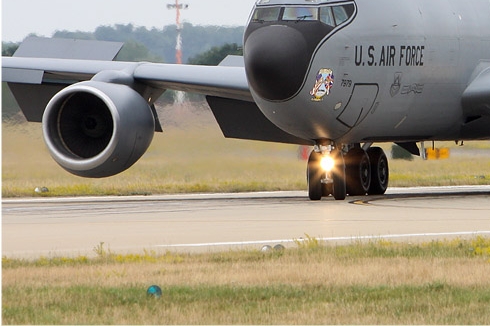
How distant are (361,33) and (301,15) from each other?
1.30m

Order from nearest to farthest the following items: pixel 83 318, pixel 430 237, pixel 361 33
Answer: pixel 83 318
pixel 430 237
pixel 361 33

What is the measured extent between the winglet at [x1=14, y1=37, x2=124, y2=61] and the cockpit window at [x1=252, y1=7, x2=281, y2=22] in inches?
237

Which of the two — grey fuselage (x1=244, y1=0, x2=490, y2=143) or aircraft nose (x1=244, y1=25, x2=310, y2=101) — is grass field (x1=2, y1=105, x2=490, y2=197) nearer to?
grey fuselage (x1=244, y1=0, x2=490, y2=143)

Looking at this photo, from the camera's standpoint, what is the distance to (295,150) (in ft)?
94.4

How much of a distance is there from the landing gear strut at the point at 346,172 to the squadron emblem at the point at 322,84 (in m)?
1.68

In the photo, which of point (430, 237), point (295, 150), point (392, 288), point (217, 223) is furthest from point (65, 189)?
point (392, 288)

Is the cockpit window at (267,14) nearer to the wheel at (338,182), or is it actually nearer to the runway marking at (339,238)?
the wheel at (338,182)

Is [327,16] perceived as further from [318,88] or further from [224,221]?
[224,221]

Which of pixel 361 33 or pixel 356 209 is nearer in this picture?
pixel 356 209

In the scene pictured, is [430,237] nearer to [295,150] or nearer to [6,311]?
[6,311]

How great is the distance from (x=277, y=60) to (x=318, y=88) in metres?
1.08

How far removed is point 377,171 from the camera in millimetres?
25359

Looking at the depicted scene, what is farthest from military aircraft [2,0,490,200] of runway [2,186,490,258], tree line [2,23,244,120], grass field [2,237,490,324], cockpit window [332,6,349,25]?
grass field [2,237,490,324]

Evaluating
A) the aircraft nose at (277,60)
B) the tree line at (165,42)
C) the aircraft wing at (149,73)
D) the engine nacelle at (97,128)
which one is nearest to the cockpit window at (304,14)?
the aircraft nose at (277,60)
